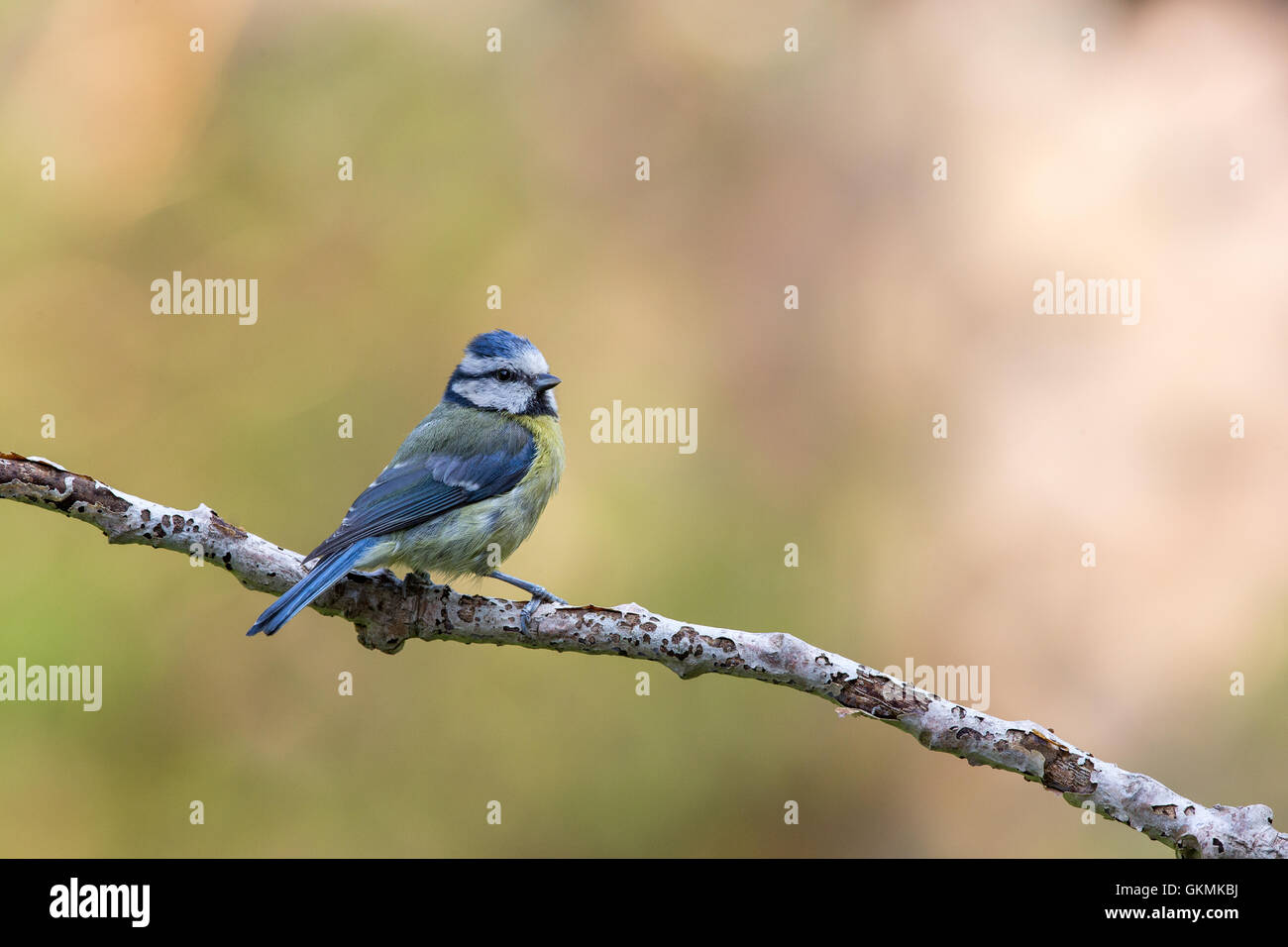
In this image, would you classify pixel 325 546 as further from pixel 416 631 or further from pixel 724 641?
pixel 724 641

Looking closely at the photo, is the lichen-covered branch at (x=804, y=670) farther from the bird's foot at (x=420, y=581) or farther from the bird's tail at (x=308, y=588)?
the bird's foot at (x=420, y=581)

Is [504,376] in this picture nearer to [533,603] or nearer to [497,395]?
[497,395]

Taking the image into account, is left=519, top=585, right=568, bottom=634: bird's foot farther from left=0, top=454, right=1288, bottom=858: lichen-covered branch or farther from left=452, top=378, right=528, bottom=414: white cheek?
left=452, top=378, right=528, bottom=414: white cheek

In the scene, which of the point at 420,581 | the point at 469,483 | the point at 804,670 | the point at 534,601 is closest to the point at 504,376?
the point at 469,483

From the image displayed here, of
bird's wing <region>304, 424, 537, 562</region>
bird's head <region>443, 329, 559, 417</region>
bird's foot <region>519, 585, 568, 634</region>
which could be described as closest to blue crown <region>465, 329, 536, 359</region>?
bird's head <region>443, 329, 559, 417</region>

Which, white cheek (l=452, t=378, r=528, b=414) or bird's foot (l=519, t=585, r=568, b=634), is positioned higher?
white cheek (l=452, t=378, r=528, b=414)
